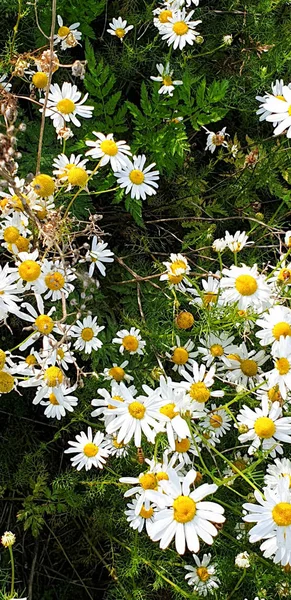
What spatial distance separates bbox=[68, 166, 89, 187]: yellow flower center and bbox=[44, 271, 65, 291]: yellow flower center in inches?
12.1

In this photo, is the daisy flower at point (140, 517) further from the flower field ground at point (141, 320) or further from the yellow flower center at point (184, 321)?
the yellow flower center at point (184, 321)

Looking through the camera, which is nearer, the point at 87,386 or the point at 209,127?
the point at 87,386

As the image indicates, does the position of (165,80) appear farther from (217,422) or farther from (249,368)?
(217,422)

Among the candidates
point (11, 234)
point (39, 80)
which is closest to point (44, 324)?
point (11, 234)

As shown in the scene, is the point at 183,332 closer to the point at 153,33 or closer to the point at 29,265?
the point at 29,265

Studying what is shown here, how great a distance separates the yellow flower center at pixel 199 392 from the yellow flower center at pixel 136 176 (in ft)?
2.88

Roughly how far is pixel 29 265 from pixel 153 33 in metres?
1.67

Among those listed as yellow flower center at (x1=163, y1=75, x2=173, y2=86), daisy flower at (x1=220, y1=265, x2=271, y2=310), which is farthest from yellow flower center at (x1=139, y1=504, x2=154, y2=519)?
yellow flower center at (x1=163, y1=75, x2=173, y2=86)

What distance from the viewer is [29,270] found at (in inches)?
75.1

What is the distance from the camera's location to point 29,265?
1.92 metres

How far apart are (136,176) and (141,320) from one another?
56 centimetres

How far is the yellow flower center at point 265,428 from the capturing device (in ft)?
6.44

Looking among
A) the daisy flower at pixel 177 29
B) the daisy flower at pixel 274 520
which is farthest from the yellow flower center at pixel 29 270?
the daisy flower at pixel 177 29

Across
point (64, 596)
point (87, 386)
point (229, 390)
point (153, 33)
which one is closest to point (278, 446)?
point (229, 390)
